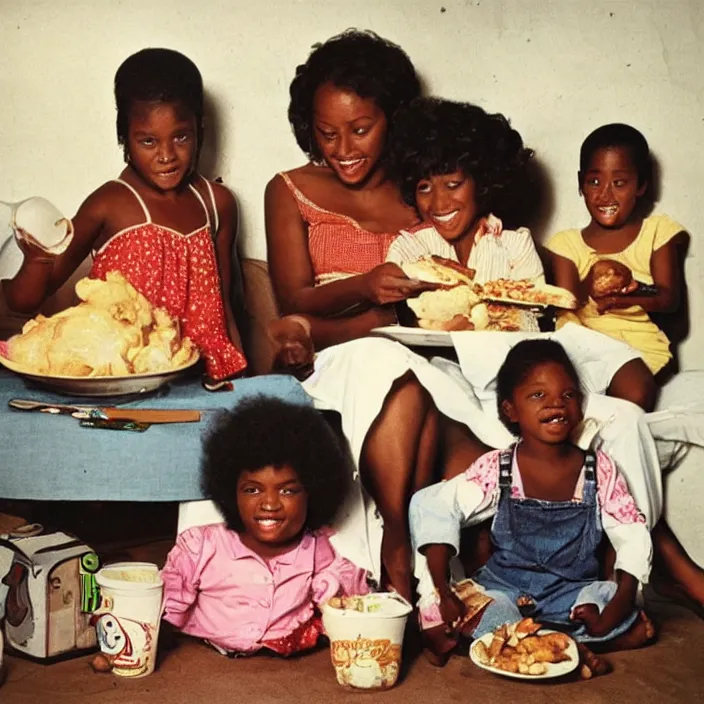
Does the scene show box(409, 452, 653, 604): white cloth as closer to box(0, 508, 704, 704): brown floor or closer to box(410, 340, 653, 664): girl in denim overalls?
box(410, 340, 653, 664): girl in denim overalls

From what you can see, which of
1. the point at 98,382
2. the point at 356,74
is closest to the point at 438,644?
the point at 98,382

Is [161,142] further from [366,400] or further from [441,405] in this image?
[441,405]

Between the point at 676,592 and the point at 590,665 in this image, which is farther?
the point at 676,592

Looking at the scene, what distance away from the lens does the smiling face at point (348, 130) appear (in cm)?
333

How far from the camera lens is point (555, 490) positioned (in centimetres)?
275

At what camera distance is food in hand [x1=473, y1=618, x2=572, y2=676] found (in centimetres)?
248

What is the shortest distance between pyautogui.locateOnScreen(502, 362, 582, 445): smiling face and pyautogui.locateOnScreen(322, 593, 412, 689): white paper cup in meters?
0.55

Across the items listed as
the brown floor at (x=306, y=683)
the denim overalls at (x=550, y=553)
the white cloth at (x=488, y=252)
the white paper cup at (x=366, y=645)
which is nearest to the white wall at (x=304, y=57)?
the white cloth at (x=488, y=252)

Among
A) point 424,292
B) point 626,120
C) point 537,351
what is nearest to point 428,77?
point 626,120

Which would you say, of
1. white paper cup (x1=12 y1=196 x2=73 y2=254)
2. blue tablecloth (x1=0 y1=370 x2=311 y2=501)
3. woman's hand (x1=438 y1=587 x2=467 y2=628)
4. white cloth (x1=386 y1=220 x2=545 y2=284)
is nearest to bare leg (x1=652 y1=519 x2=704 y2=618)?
woman's hand (x1=438 y1=587 x2=467 y2=628)

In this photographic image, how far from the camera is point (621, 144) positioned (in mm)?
3316

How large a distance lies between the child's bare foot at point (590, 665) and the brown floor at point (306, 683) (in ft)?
0.07

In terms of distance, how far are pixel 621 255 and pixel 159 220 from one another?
1.32 meters

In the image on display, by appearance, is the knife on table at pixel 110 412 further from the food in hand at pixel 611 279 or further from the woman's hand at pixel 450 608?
the food in hand at pixel 611 279
